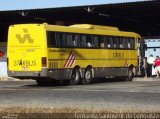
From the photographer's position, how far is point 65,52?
29.8 meters

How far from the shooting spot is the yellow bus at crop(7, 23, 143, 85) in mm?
28531

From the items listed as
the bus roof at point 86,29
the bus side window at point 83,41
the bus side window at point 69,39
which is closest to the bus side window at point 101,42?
the bus roof at point 86,29

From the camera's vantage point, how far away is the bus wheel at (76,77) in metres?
30.7

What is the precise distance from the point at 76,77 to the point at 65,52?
1804mm

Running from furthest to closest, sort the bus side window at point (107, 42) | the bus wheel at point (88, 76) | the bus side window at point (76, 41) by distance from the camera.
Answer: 1. the bus side window at point (107, 42)
2. the bus wheel at point (88, 76)
3. the bus side window at point (76, 41)

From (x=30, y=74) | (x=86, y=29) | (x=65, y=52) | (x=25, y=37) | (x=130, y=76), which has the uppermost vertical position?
(x=86, y=29)

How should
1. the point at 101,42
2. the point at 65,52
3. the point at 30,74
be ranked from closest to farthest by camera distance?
the point at 30,74 → the point at 65,52 → the point at 101,42

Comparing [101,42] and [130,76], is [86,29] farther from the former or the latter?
[130,76]

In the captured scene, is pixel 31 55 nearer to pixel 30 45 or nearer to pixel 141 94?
pixel 30 45

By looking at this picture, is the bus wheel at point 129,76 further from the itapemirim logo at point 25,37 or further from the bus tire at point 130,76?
the itapemirim logo at point 25,37

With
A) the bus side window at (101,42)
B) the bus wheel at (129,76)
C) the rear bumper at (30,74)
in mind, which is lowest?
the bus wheel at (129,76)

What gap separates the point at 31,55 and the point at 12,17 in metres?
17.6

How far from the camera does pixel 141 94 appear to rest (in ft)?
70.4

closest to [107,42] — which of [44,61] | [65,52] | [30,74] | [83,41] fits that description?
[83,41]
